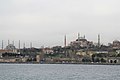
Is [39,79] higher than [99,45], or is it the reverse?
[99,45]

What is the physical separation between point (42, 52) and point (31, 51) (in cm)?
922

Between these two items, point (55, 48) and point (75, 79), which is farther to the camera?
point (55, 48)

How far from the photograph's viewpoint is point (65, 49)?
177 metres

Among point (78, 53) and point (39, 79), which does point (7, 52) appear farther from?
point (39, 79)

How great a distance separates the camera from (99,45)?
17862 centimetres

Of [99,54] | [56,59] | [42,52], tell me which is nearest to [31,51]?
[42,52]

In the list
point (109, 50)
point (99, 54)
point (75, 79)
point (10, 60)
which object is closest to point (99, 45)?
point (109, 50)

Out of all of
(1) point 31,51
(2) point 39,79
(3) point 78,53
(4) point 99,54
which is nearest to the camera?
(2) point 39,79

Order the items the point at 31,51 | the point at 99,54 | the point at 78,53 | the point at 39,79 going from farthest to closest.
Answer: the point at 31,51 < the point at 78,53 < the point at 99,54 < the point at 39,79

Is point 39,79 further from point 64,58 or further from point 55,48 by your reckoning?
point 55,48

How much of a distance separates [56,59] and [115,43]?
131 ft

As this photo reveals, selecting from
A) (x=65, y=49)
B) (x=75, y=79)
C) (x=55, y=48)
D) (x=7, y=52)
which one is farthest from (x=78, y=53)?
(x=75, y=79)

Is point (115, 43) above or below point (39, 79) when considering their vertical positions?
above

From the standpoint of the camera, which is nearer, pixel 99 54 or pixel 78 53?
pixel 99 54
